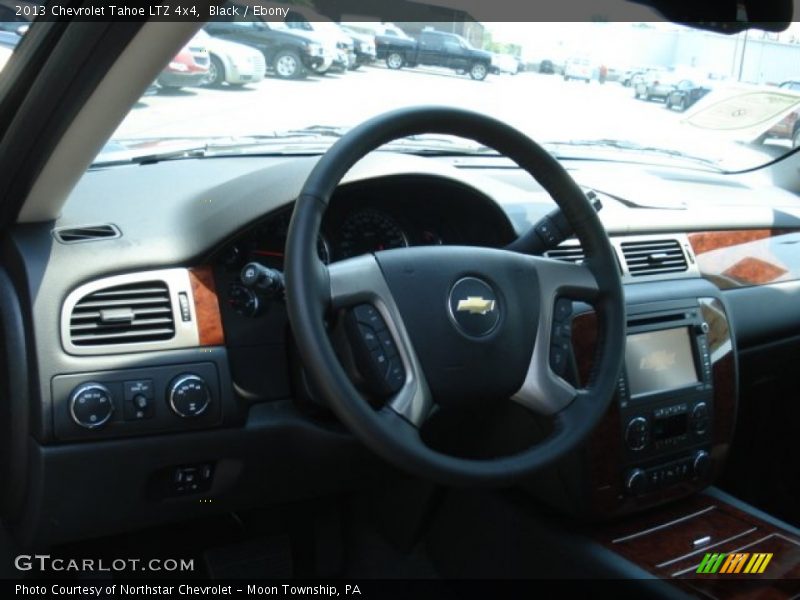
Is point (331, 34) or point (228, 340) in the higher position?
point (331, 34)

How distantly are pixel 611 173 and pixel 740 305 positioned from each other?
2.29ft

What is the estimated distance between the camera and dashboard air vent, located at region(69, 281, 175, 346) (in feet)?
6.77

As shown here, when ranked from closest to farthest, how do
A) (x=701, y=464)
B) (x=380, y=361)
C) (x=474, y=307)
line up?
(x=380, y=361) < (x=474, y=307) < (x=701, y=464)

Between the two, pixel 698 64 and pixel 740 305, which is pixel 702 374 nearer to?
pixel 740 305

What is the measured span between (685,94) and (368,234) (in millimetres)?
1843

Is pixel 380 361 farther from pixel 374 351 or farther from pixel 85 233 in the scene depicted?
pixel 85 233

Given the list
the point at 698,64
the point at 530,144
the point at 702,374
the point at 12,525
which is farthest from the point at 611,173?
the point at 12,525

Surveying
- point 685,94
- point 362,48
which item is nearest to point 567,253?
point 362,48

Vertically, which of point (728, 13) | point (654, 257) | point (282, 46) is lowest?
point (654, 257)

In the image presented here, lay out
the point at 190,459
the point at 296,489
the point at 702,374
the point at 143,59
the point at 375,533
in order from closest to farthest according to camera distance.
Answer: the point at 143,59 < the point at 190,459 < the point at 296,489 < the point at 702,374 < the point at 375,533

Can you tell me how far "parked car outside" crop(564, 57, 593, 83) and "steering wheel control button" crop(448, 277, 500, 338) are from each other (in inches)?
66.3

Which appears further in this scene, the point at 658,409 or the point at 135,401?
the point at 658,409

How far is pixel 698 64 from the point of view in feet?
11.5

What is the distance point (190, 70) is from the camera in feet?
7.60
